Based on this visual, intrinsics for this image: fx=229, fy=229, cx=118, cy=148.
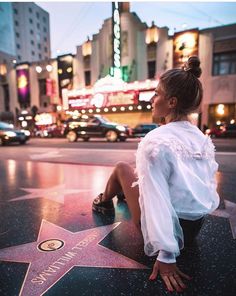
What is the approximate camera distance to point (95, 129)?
14.4 m

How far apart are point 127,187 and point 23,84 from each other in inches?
1253

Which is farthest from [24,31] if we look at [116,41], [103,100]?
[103,100]

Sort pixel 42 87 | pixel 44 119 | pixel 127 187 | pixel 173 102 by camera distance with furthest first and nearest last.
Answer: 1. pixel 42 87
2. pixel 44 119
3. pixel 127 187
4. pixel 173 102

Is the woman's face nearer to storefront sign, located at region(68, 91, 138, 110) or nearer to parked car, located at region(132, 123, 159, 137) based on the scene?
parked car, located at region(132, 123, 159, 137)

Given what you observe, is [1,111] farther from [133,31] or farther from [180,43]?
[180,43]

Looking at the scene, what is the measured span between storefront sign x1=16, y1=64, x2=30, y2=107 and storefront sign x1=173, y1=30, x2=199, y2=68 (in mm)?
19017

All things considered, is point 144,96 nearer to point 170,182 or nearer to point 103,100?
point 103,100

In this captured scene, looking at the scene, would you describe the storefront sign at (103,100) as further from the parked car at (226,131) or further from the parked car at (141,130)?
the parked car at (226,131)

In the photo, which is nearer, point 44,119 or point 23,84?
point 44,119

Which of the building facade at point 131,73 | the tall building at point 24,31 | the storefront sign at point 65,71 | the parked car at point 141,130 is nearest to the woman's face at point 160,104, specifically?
the building facade at point 131,73

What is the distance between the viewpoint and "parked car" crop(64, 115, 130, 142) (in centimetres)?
1363

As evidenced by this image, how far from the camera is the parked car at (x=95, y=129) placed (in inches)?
537

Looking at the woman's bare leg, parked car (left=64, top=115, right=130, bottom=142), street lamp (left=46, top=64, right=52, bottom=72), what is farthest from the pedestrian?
street lamp (left=46, top=64, right=52, bottom=72)

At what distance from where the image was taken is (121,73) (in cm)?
2278
